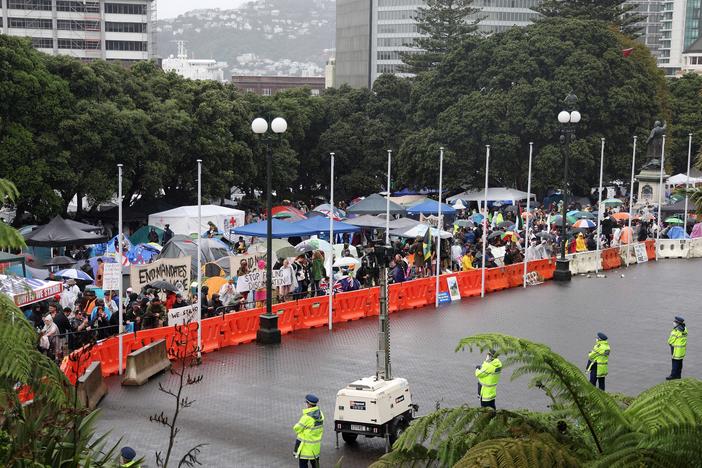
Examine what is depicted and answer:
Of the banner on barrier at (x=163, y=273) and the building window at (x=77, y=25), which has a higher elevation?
the building window at (x=77, y=25)

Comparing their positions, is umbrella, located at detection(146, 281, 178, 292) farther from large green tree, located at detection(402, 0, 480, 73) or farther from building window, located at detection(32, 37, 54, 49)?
building window, located at detection(32, 37, 54, 49)

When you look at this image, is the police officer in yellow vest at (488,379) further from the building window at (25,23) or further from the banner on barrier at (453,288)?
the building window at (25,23)

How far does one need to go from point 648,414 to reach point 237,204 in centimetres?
5050

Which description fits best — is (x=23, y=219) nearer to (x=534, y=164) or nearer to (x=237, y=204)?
(x=237, y=204)

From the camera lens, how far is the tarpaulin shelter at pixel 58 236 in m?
30.5

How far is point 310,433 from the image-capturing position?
14195 millimetres

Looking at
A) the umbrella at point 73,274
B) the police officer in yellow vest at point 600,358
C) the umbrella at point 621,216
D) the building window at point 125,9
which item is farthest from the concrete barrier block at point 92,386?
the building window at point 125,9

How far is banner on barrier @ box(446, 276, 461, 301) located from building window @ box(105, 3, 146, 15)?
91863mm

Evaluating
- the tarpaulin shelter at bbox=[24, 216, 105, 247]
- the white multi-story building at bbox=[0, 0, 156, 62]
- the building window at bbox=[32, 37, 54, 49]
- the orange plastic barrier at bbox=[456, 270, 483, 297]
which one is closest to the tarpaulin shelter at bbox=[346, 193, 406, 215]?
the orange plastic barrier at bbox=[456, 270, 483, 297]

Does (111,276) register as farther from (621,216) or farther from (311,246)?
(621,216)

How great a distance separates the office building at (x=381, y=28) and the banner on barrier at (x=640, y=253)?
299 ft

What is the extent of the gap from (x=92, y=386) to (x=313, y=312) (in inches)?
350

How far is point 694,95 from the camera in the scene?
77688mm

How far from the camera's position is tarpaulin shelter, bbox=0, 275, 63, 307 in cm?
2075
